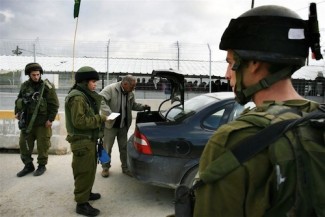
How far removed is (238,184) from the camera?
890 millimetres

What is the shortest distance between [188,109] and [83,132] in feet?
4.37

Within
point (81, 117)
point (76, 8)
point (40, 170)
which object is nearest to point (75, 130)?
point (81, 117)

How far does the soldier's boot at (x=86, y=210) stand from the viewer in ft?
12.2

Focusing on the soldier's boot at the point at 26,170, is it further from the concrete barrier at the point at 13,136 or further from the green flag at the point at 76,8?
the green flag at the point at 76,8

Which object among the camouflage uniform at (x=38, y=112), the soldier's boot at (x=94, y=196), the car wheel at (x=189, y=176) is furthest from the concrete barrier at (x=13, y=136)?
the car wheel at (x=189, y=176)

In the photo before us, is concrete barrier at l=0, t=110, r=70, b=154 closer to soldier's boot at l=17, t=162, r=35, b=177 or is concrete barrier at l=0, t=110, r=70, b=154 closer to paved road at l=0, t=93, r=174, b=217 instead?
paved road at l=0, t=93, r=174, b=217

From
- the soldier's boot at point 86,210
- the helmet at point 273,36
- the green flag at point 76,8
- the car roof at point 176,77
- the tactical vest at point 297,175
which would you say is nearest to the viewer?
the tactical vest at point 297,175

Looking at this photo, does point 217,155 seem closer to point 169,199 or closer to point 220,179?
point 220,179

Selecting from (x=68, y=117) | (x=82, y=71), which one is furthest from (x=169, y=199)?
(x=82, y=71)

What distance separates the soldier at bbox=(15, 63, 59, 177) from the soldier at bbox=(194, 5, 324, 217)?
4.51m

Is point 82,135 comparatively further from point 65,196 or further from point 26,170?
point 26,170

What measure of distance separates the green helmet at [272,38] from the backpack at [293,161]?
23cm

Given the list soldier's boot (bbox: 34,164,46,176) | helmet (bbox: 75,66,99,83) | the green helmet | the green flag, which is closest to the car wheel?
helmet (bbox: 75,66,99,83)

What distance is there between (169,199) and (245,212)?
350cm
